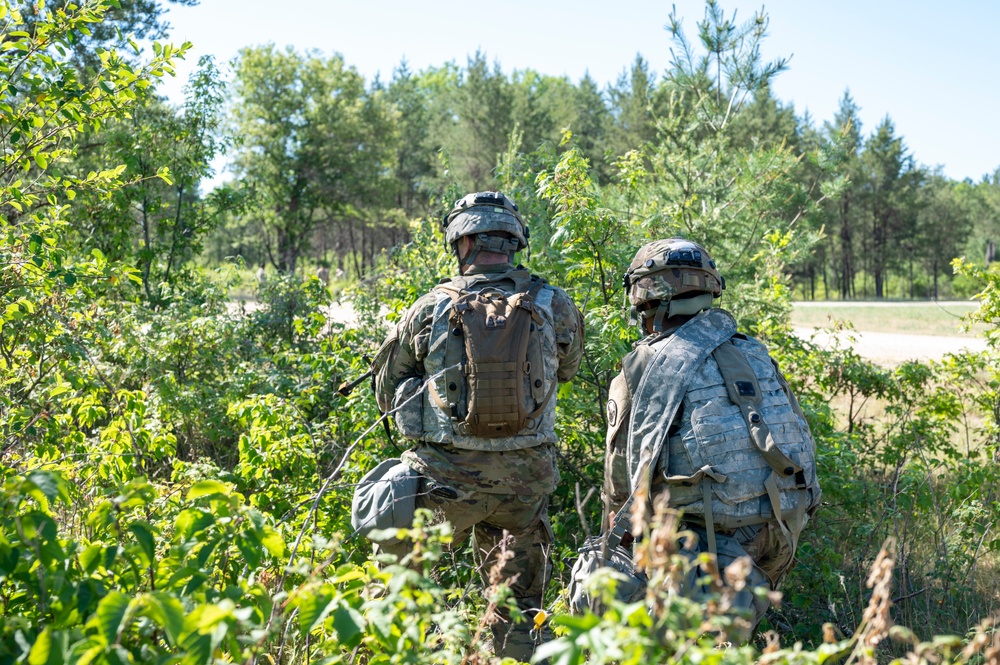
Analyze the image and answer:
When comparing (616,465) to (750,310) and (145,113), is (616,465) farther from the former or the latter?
(145,113)

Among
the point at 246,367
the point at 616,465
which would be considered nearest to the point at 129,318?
the point at 246,367

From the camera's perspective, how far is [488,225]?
3.92m

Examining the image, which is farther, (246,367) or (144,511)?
(246,367)

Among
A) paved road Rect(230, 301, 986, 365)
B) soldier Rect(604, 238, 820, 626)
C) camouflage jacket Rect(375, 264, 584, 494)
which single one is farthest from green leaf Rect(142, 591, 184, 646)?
paved road Rect(230, 301, 986, 365)

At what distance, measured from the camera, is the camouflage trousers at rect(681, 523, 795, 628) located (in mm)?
2955

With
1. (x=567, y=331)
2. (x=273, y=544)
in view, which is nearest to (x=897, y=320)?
(x=567, y=331)

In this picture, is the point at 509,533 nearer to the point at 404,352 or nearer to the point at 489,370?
the point at 489,370

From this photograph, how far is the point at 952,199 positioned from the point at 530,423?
44.2 metres

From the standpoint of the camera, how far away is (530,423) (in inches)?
149

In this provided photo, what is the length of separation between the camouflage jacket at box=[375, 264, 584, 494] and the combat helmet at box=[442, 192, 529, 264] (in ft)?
0.37

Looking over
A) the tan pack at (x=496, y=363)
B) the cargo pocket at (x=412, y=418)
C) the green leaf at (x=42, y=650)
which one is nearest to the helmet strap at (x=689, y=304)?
the tan pack at (x=496, y=363)

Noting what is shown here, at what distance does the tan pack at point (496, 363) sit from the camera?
143 inches

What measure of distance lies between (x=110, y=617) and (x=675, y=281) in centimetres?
250

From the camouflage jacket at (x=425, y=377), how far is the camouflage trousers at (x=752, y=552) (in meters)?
0.96
